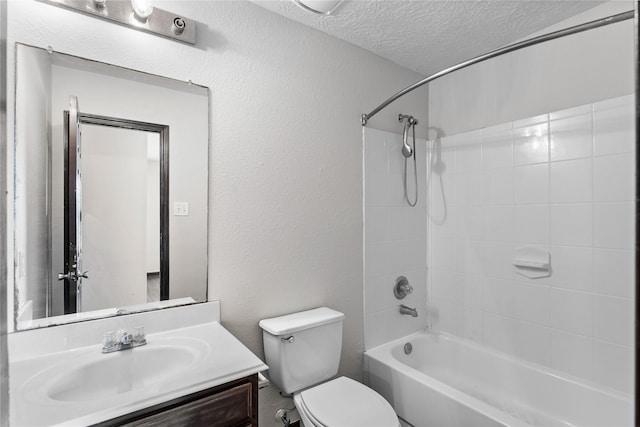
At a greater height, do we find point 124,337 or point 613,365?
point 124,337

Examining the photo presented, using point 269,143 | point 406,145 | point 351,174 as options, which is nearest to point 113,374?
point 269,143

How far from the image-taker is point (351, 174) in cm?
197

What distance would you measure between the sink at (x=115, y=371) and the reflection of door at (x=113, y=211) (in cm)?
22

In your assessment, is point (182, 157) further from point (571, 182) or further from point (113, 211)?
point (571, 182)

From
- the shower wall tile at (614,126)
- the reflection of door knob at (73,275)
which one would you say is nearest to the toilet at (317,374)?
the reflection of door knob at (73,275)

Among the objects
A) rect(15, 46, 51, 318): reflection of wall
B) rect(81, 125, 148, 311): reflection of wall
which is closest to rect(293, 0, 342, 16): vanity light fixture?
rect(81, 125, 148, 311): reflection of wall

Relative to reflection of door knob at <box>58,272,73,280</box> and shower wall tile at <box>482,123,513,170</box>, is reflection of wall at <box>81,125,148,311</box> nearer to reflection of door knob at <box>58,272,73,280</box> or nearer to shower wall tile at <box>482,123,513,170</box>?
reflection of door knob at <box>58,272,73,280</box>

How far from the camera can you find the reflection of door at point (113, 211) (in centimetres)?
116

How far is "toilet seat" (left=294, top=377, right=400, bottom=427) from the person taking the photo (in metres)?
1.29

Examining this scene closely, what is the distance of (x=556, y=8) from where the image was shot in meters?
1.63

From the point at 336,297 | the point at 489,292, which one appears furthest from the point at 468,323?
the point at 336,297

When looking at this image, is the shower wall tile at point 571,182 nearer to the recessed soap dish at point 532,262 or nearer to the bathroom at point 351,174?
the bathroom at point 351,174

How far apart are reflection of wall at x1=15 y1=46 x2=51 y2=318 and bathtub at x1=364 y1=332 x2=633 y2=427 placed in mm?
1719

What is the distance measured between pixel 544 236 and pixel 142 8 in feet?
7.53
